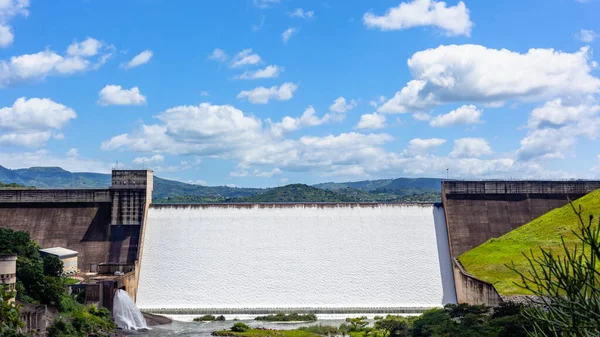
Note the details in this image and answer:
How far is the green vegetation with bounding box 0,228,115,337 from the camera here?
121ft

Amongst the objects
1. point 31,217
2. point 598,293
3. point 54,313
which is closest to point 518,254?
point 54,313

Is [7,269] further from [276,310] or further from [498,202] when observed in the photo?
[498,202]

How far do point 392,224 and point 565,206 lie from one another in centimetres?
1414

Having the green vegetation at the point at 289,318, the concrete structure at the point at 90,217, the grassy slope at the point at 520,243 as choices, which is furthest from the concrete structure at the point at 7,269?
the grassy slope at the point at 520,243

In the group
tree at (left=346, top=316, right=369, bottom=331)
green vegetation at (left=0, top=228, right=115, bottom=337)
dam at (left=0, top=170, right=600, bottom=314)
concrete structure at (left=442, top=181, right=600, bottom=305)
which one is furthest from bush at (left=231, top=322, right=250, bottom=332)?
concrete structure at (left=442, top=181, right=600, bottom=305)

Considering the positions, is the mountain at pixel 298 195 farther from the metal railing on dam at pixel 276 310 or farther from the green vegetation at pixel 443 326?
the green vegetation at pixel 443 326

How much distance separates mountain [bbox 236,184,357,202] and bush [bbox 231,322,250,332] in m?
100

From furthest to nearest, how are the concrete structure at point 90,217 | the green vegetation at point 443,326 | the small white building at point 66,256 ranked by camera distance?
the concrete structure at point 90,217 → the small white building at point 66,256 → the green vegetation at point 443,326

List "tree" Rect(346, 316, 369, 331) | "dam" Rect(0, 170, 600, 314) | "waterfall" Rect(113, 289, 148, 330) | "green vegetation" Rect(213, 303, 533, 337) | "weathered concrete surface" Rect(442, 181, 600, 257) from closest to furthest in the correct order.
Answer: "green vegetation" Rect(213, 303, 533, 337), "tree" Rect(346, 316, 369, 331), "waterfall" Rect(113, 289, 148, 330), "dam" Rect(0, 170, 600, 314), "weathered concrete surface" Rect(442, 181, 600, 257)

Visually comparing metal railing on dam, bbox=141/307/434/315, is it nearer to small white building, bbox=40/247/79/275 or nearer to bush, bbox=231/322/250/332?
bush, bbox=231/322/250/332

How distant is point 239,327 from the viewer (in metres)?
40.9

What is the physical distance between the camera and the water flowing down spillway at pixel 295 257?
48875mm

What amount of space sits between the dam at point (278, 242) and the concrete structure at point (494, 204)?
3.6 inches

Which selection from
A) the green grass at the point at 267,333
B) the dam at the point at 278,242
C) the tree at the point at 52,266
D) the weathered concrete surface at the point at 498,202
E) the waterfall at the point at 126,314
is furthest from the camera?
the weathered concrete surface at the point at 498,202
